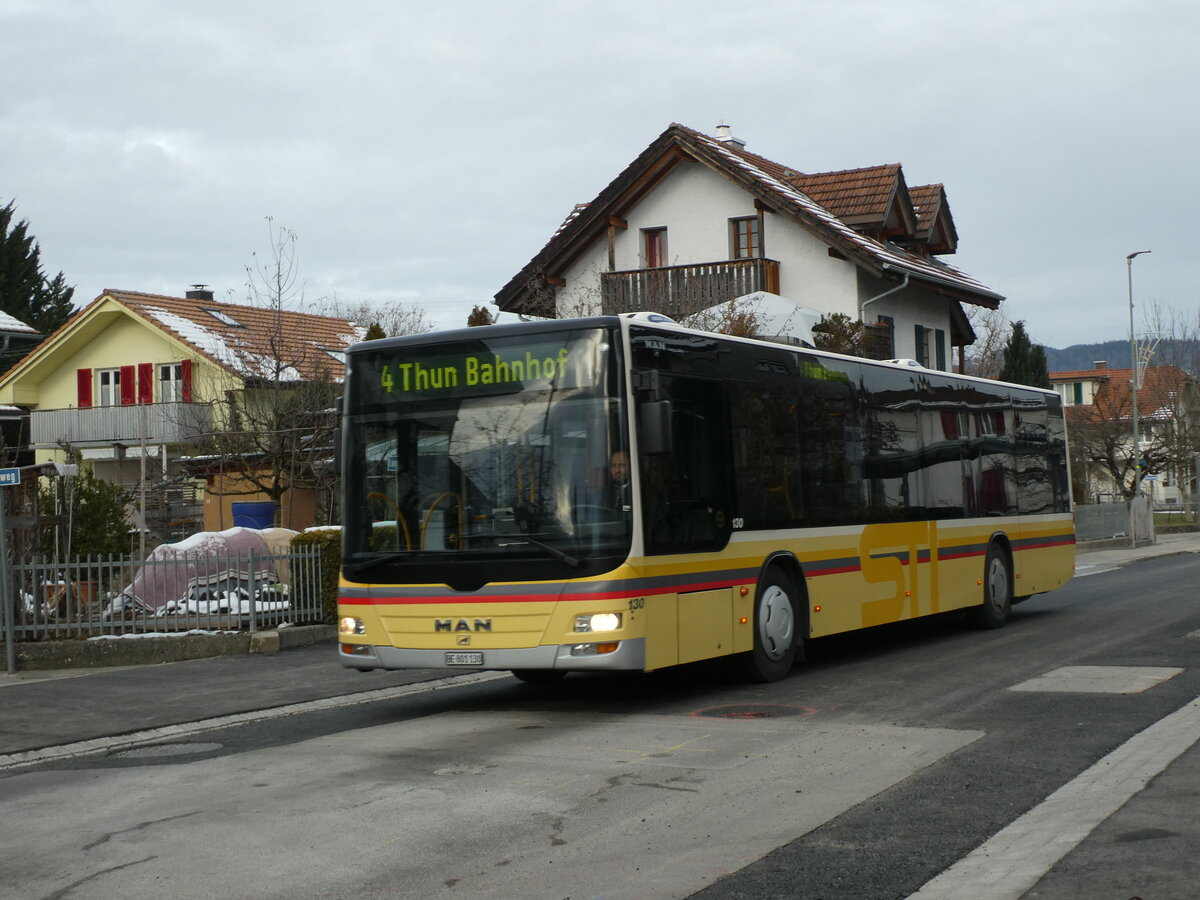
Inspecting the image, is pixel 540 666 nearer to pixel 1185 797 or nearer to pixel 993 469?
pixel 1185 797

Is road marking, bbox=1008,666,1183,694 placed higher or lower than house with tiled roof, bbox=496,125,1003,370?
lower

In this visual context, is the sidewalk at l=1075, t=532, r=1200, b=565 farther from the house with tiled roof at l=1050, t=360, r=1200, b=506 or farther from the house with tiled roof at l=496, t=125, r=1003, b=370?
the house with tiled roof at l=1050, t=360, r=1200, b=506

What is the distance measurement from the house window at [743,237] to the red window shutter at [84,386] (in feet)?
87.6

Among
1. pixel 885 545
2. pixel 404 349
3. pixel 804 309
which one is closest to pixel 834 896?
pixel 404 349

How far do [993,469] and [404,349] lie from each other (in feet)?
28.5

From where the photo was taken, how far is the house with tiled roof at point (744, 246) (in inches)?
1368

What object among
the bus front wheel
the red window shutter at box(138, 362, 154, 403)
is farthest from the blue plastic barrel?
the red window shutter at box(138, 362, 154, 403)

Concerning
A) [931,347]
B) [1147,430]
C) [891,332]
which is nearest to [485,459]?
[891,332]

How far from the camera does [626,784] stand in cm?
816

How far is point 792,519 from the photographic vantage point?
13.0 metres

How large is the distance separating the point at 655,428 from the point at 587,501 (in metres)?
0.71

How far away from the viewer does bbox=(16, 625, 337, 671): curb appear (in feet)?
54.2

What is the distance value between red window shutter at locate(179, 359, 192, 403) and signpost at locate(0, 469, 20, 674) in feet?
82.7

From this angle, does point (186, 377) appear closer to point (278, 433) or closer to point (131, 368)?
point (131, 368)
